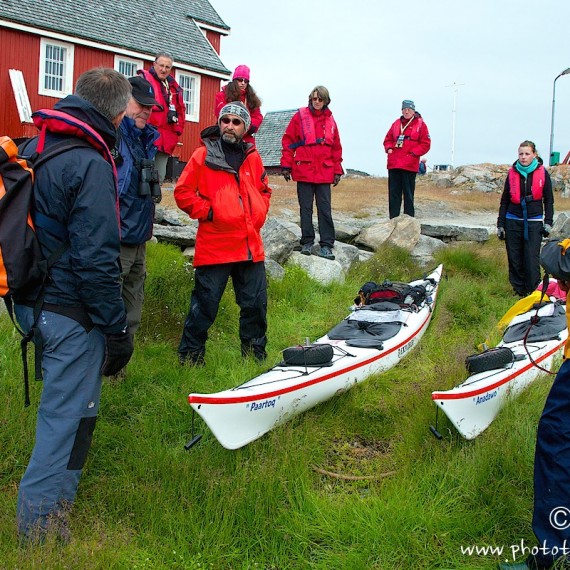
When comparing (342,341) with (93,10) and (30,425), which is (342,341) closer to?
(30,425)

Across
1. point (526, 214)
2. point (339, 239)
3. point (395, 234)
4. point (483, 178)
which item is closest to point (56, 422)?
point (526, 214)

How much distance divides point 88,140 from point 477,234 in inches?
377

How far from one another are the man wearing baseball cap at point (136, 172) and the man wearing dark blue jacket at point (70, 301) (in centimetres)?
153

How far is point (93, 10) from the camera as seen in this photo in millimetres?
19078

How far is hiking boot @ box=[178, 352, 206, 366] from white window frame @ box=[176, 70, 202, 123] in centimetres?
1594

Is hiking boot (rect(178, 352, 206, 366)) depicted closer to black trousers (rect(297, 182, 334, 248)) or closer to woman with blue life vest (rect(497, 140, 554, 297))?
black trousers (rect(297, 182, 334, 248))

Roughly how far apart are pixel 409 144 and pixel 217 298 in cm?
561

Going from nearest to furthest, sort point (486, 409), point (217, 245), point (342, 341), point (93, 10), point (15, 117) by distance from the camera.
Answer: point (486, 409) < point (217, 245) < point (342, 341) < point (15, 117) < point (93, 10)

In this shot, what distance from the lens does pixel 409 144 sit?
32.8 ft

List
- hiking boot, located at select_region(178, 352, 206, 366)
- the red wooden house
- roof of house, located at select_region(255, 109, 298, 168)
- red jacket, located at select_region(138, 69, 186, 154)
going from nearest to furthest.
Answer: hiking boot, located at select_region(178, 352, 206, 366) < red jacket, located at select_region(138, 69, 186, 154) < the red wooden house < roof of house, located at select_region(255, 109, 298, 168)

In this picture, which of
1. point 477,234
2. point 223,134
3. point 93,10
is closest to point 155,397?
point 223,134

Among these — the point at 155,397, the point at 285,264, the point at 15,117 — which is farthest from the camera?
the point at 15,117

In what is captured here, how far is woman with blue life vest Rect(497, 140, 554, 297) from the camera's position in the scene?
8.65m

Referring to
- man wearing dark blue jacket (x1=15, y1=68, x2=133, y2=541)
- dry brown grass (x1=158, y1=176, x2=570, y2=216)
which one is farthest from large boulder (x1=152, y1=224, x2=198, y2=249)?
man wearing dark blue jacket (x1=15, y1=68, x2=133, y2=541)
